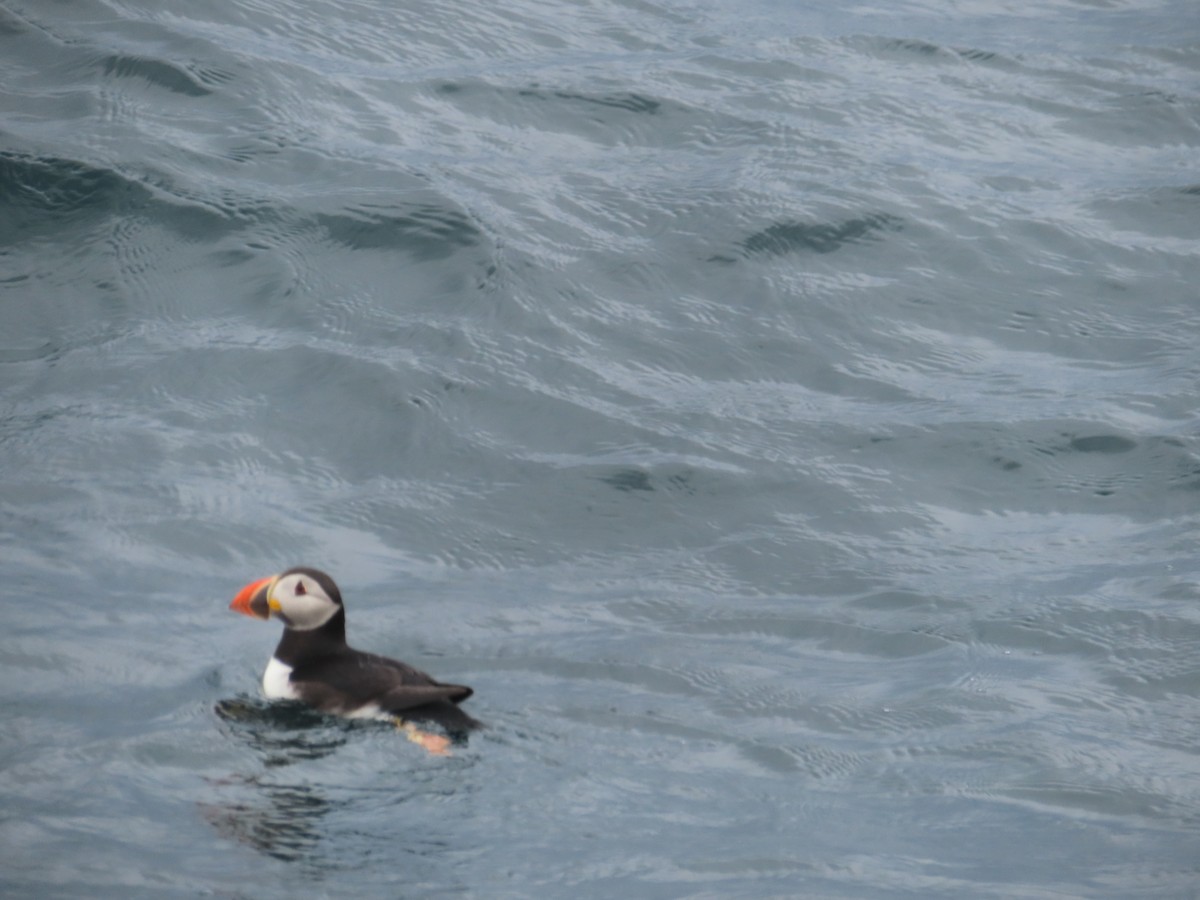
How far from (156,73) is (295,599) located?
16.5ft

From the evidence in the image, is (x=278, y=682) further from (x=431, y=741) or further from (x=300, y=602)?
(x=431, y=741)

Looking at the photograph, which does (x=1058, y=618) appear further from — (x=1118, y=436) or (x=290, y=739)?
(x=290, y=739)

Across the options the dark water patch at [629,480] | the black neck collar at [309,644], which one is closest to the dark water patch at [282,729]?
the black neck collar at [309,644]

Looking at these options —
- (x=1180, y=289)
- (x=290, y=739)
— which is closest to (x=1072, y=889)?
(x=290, y=739)

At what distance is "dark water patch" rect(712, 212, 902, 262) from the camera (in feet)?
26.9

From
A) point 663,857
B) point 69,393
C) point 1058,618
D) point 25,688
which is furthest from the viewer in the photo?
point 69,393

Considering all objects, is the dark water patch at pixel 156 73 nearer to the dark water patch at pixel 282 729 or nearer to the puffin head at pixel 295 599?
the puffin head at pixel 295 599

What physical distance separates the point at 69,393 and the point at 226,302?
113 centimetres

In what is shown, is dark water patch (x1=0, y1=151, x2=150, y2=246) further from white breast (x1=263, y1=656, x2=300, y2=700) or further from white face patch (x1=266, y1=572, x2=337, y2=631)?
white breast (x1=263, y1=656, x2=300, y2=700)

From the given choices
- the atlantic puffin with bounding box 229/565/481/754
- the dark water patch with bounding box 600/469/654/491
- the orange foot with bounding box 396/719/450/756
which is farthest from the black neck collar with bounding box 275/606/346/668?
the dark water patch with bounding box 600/469/654/491

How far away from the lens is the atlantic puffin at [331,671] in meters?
4.71

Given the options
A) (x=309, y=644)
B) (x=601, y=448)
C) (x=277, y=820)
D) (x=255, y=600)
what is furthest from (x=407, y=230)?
(x=277, y=820)

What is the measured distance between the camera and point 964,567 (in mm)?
6098

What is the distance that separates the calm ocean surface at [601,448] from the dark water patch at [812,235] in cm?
3
